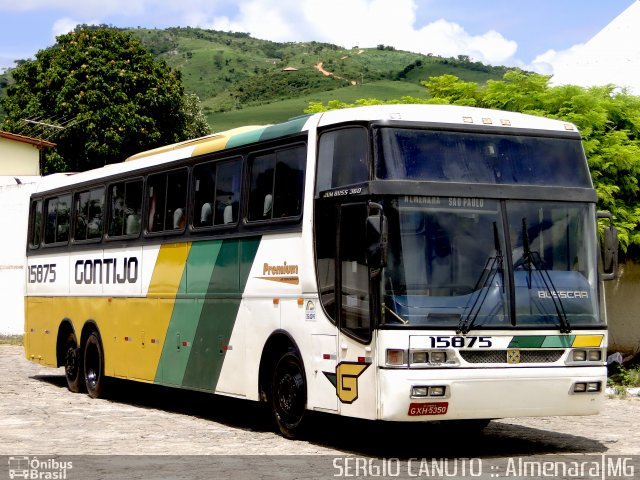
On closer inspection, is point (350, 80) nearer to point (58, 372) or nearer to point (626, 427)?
point (58, 372)

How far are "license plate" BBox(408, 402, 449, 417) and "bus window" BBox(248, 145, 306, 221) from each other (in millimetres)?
2656

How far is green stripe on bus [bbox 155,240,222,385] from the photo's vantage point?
14.9 m

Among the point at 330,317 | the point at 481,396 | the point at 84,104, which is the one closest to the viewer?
the point at 481,396

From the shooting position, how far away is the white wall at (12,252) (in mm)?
35125

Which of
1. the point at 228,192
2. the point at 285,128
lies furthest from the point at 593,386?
the point at 228,192

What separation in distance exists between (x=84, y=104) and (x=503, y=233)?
4928 cm

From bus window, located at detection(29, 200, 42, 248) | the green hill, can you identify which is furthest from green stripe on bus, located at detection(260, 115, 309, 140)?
the green hill

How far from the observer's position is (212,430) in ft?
45.8

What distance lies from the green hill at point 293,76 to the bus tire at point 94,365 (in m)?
91.5

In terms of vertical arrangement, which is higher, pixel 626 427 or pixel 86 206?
pixel 86 206

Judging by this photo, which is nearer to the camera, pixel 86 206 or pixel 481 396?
pixel 481 396

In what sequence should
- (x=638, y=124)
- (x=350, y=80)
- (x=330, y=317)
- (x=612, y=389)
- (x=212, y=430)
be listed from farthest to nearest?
(x=350, y=80) < (x=638, y=124) < (x=612, y=389) < (x=212, y=430) < (x=330, y=317)

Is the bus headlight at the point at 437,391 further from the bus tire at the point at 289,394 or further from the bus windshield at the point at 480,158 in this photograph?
the bus windshield at the point at 480,158

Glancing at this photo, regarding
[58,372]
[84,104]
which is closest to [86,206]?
[58,372]
